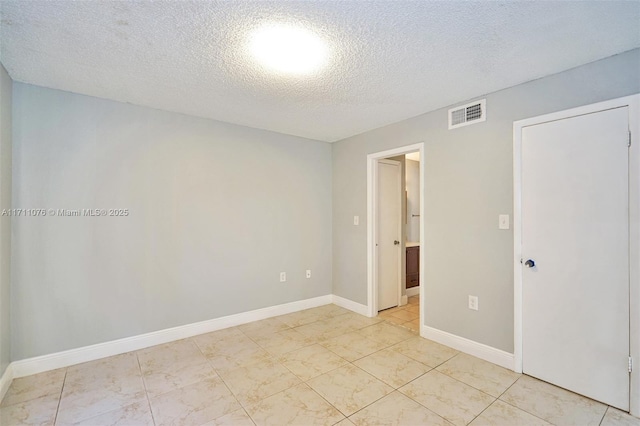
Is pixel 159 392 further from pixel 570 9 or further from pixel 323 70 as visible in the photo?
pixel 570 9

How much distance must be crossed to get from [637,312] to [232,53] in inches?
129

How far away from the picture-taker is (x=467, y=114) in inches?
110

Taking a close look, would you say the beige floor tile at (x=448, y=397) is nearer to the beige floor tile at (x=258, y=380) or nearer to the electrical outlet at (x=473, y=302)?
the electrical outlet at (x=473, y=302)

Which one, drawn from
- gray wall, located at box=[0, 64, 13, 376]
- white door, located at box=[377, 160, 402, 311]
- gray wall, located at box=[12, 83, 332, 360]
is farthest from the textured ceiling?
white door, located at box=[377, 160, 402, 311]

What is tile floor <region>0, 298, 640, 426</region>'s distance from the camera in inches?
75.6

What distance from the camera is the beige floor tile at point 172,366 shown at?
2318 millimetres

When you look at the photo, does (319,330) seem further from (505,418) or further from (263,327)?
(505,418)

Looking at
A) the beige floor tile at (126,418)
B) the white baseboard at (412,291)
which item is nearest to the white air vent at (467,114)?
the white baseboard at (412,291)

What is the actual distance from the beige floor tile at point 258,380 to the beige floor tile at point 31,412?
1.13 metres

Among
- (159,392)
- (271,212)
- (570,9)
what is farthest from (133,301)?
(570,9)

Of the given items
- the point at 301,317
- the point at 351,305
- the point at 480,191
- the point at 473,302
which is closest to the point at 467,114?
the point at 480,191

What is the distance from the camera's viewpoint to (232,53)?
6.58ft

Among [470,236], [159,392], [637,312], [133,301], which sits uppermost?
[470,236]

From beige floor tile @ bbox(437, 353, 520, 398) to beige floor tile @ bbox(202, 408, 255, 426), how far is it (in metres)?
1.64
